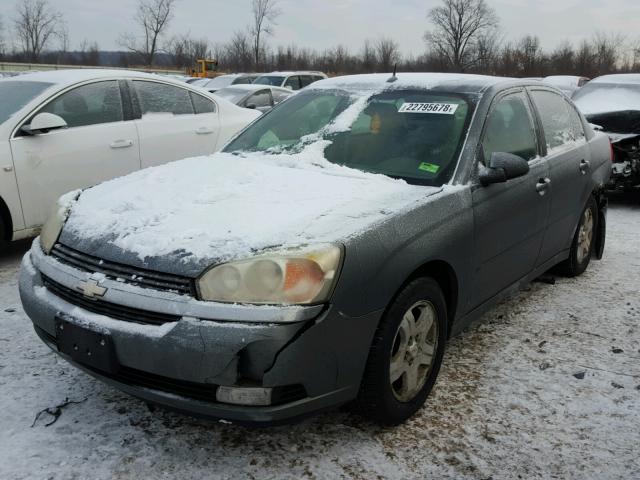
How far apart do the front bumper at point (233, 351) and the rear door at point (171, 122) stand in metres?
3.62

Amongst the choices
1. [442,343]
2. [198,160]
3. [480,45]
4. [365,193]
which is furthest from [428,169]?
[480,45]

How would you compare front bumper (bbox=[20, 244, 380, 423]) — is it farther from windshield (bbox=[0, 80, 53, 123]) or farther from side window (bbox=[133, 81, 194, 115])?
side window (bbox=[133, 81, 194, 115])

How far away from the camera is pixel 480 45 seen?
2581 inches

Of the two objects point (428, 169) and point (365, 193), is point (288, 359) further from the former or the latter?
point (428, 169)

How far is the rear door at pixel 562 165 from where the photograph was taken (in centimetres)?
408

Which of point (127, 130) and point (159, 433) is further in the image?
point (127, 130)

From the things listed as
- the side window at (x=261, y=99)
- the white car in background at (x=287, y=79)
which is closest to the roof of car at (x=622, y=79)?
the side window at (x=261, y=99)

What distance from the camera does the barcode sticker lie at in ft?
11.3

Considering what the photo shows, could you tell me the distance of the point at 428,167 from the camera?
317 cm

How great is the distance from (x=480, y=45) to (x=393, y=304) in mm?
68342

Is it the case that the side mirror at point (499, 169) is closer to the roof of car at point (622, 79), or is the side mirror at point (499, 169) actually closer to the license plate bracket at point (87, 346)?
the license plate bracket at point (87, 346)

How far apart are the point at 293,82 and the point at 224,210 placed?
58.2ft

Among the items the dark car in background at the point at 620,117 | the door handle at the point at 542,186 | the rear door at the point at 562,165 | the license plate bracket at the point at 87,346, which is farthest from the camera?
the dark car in background at the point at 620,117

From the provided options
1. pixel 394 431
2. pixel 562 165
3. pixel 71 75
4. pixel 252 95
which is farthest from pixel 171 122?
pixel 252 95
